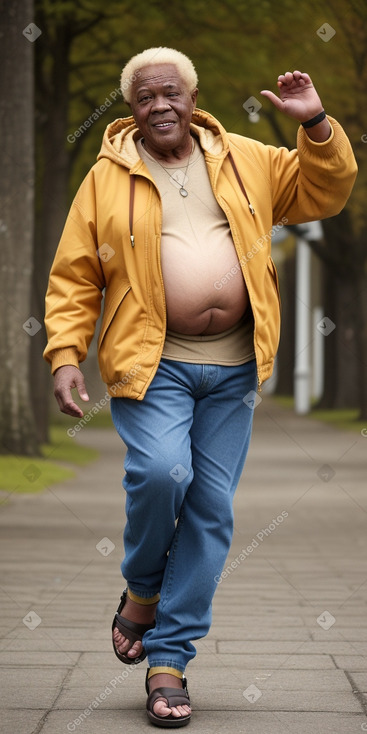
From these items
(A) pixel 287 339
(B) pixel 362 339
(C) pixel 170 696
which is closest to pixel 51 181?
(B) pixel 362 339

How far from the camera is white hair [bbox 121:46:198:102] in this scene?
157 inches

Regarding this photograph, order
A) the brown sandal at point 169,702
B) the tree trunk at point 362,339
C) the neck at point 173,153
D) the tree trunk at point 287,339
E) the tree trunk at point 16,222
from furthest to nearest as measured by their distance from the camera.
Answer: the tree trunk at point 287,339 → the tree trunk at point 362,339 → the tree trunk at point 16,222 → the neck at point 173,153 → the brown sandal at point 169,702

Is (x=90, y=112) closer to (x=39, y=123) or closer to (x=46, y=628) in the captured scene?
(x=39, y=123)

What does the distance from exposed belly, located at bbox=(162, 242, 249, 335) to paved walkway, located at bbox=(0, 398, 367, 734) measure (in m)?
1.15

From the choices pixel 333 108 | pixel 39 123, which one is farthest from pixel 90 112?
pixel 333 108

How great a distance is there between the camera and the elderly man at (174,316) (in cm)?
389

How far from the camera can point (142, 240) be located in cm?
390

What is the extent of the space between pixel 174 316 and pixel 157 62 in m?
0.77

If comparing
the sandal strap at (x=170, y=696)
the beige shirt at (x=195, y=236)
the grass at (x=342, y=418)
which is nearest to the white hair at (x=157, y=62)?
the beige shirt at (x=195, y=236)

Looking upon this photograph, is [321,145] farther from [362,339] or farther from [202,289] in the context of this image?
[362,339]

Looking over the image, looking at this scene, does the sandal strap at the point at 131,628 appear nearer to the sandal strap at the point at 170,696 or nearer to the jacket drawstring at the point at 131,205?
the sandal strap at the point at 170,696

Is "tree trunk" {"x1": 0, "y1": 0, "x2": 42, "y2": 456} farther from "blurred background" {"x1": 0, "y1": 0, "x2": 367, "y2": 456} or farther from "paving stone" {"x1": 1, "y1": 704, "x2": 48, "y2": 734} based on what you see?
"paving stone" {"x1": 1, "y1": 704, "x2": 48, "y2": 734}

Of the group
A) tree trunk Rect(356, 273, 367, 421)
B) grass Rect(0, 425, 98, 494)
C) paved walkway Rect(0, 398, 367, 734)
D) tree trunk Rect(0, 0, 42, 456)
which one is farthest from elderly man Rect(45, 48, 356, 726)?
tree trunk Rect(356, 273, 367, 421)

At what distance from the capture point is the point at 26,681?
4.29 m
